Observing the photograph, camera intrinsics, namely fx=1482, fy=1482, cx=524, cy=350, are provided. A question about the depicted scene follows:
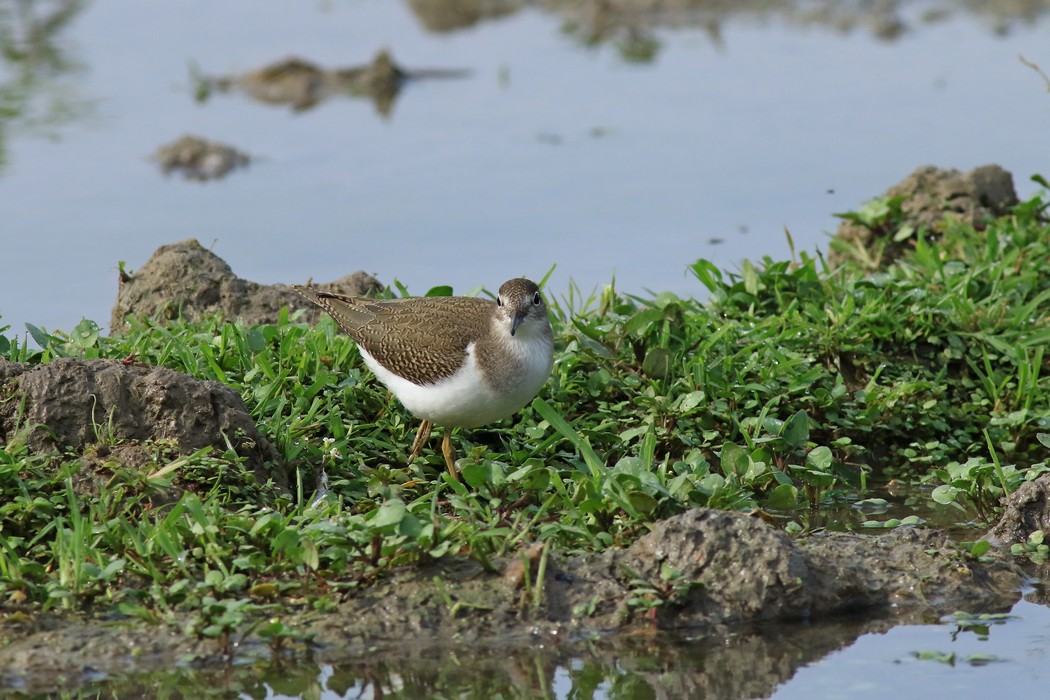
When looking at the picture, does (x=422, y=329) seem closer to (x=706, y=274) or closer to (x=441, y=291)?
(x=441, y=291)

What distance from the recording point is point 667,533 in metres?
5.62

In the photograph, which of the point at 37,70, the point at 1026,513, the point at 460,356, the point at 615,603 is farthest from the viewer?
the point at 37,70

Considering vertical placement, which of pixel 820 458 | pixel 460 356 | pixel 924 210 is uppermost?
pixel 924 210

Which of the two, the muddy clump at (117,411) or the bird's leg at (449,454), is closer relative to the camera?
the muddy clump at (117,411)

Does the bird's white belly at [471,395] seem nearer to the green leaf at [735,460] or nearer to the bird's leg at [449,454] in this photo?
the bird's leg at [449,454]

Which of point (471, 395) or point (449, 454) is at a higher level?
point (471, 395)

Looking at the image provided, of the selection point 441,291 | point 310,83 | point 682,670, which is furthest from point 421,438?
point 310,83

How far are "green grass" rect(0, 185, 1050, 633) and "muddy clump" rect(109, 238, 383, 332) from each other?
18 centimetres

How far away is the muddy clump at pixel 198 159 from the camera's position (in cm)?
1230

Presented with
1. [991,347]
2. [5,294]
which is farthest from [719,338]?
[5,294]

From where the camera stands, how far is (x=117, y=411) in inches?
247

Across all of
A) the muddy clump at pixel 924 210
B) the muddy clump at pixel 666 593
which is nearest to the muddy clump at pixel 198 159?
the muddy clump at pixel 924 210

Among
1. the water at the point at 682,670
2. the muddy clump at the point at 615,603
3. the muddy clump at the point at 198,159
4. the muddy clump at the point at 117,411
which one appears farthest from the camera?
the muddy clump at the point at 198,159

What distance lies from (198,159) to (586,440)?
6970 millimetres
